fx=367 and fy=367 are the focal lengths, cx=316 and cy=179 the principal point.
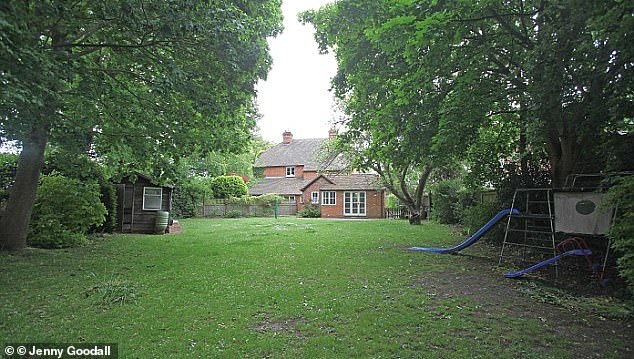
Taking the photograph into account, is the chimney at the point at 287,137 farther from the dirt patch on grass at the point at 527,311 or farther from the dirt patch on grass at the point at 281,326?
the dirt patch on grass at the point at 281,326

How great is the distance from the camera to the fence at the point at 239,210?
103ft

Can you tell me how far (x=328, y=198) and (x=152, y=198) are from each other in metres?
19.4

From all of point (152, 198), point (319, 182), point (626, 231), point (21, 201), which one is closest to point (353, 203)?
point (319, 182)

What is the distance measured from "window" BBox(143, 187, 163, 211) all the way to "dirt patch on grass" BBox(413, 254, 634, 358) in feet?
47.8

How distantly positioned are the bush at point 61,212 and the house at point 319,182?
17.0 m

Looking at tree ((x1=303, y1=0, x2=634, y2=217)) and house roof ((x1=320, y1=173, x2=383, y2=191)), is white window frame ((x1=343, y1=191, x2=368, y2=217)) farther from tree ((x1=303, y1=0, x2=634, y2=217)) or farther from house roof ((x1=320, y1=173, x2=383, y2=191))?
tree ((x1=303, y1=0, x2=634, y2=217))

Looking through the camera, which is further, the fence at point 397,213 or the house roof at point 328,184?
the house roof at point 328,184

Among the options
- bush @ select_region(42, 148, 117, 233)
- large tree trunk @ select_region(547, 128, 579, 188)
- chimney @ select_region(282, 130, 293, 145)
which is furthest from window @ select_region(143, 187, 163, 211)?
chimney @ select_region(282, 130, 293, 145)

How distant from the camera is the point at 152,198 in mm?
18094

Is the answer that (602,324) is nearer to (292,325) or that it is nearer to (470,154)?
(292,325)

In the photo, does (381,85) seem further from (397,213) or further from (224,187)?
(224,187)

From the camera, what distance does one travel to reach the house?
1307 inches

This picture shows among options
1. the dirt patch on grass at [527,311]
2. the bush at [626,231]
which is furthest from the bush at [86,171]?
the bush at [626,231]

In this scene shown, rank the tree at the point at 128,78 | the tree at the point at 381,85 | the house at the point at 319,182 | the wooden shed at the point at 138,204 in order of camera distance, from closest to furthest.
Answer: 1. the tree at the point at 128,78
2. the tree at the point at 381,85
3. the wooden shed at the point at 138,204
4. the house at the point at 319,182
